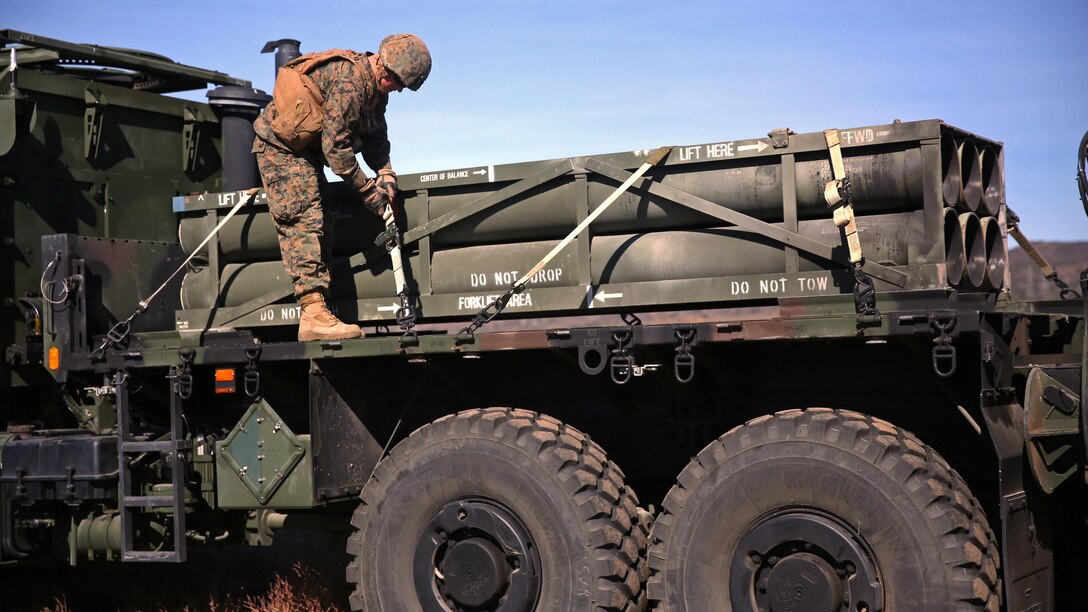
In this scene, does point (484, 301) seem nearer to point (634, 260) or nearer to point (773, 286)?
point (634, 260)

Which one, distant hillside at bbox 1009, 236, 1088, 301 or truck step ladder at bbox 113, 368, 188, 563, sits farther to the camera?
distant hillside at bbox 1009, 236, 1088, 301

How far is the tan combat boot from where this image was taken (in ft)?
21.0

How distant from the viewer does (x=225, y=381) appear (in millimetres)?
6734

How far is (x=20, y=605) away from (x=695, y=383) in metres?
5.28

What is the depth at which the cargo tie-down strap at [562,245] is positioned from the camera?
598 centimetres

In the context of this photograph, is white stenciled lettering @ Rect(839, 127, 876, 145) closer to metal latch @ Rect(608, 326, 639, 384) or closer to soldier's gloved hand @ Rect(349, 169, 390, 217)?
metal latch @ Rect(608, 326, 639, 384)

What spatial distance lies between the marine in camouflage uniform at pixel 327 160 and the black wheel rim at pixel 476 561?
4.01ft

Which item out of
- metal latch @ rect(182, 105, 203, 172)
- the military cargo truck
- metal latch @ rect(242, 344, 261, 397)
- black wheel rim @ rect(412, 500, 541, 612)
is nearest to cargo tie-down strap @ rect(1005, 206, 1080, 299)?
the military cargo truck

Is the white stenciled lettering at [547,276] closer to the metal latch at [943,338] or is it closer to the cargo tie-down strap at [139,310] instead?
the cargo tie-down strap at [139,310]

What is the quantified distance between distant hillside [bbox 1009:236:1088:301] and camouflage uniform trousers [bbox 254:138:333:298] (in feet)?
86.6

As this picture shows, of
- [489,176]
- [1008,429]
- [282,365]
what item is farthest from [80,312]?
[1008,429]

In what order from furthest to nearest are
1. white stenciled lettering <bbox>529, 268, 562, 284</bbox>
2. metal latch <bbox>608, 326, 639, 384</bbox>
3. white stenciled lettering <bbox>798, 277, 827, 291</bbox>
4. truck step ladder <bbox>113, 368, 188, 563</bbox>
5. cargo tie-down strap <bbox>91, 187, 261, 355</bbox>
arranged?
cargo tie-down strap <bbox>91, 187, 261, 355</bbox> < truck step ladder <bbox>113, 368, 188, 563</bbox> < white stenciled lettering <bbox>529, 268, 562, 284</bbox> < white stenciled lettering <bbox>798, 277, 827, 291</bbox> < metal latch <bbox>608, 326, 639, 384</bbox>

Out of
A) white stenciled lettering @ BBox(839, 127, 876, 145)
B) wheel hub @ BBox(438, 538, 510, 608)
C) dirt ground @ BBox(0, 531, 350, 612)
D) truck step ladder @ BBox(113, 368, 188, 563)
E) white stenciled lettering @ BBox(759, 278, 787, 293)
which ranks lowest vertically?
dirt ground @ BBox(0, 531, 350, 612)

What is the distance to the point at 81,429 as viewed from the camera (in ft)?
24.8
